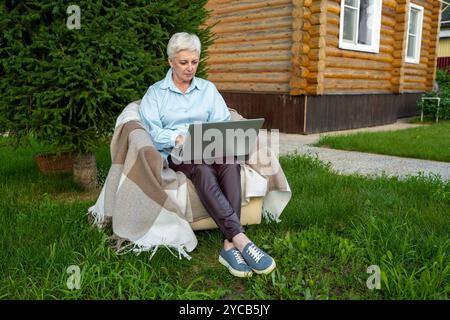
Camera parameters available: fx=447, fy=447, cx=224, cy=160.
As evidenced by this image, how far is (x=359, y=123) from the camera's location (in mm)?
10703

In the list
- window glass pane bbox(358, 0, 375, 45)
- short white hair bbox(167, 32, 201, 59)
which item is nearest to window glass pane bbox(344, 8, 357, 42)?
window glass pane bbox(358, 0, 375, 45)

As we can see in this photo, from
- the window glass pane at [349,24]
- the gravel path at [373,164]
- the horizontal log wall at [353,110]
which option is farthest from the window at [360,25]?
the gravel path at [373,164]

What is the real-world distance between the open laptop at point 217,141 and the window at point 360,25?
711cm

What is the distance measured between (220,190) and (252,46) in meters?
7.46

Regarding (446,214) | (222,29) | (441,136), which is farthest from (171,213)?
(222,29)

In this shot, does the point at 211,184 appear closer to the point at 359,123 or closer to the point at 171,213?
the point at 171,213

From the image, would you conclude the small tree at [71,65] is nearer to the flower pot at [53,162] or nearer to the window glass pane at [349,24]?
the flower pot at [53,162]

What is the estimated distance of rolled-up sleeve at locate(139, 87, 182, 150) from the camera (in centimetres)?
312

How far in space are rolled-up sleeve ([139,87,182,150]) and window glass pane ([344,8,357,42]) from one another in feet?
25.0

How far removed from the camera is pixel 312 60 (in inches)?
347

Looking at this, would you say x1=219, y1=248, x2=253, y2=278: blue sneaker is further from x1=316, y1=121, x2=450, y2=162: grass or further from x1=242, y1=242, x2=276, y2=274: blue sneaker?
x1=316, y1=121, x2=450, y2=162: grass

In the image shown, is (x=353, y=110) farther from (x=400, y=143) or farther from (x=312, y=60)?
(x=400, y=143)

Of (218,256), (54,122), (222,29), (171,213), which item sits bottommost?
(218,256)

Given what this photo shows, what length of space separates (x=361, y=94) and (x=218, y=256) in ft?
27.8
